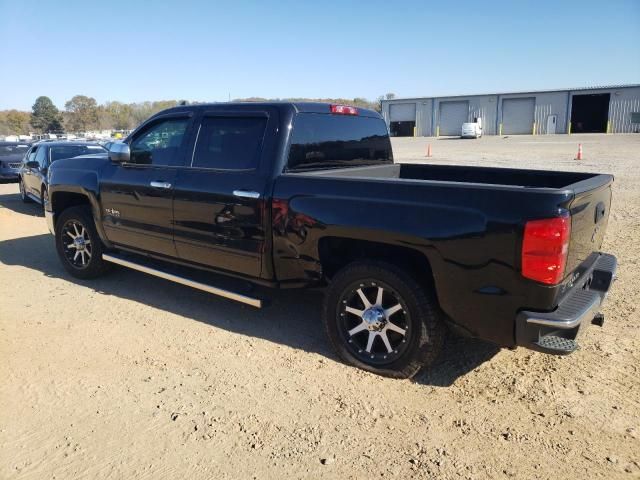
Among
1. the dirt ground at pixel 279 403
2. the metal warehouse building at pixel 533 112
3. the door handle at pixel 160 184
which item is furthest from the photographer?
the metal warehouse building at pixel 533 112

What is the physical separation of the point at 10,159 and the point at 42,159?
6.01 meters

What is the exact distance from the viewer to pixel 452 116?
2389 inches

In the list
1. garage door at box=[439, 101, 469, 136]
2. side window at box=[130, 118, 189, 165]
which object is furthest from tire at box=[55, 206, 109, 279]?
garage door at box=[439, 101, 469, 136]

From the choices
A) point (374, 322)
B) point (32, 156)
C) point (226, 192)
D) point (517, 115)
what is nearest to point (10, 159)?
point (32, 156)

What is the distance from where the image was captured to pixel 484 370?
Result: 12.6 ft

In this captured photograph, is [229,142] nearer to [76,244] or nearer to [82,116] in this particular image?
[76,244]

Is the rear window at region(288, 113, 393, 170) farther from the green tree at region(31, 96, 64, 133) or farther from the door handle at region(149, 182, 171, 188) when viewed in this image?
the green tree at region(31, 96, 64, 133)

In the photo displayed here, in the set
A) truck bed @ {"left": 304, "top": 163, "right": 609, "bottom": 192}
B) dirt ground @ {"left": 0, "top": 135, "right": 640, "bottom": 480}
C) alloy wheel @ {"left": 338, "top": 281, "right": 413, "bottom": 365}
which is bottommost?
dirt ground @ {"left": 0, "top": 135, "right": 640, "bottom": 480}

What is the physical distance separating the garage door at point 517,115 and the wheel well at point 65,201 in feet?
189

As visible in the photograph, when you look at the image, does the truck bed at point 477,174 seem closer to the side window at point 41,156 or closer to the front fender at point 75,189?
the front fender at point 75,189

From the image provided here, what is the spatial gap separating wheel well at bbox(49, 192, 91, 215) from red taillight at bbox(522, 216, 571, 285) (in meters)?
5.11

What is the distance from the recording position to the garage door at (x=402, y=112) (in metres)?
63.8

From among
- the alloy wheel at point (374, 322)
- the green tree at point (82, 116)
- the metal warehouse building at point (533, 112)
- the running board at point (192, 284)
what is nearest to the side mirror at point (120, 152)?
the running board at point (192, 284)

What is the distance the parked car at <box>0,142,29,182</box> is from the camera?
16422mm
